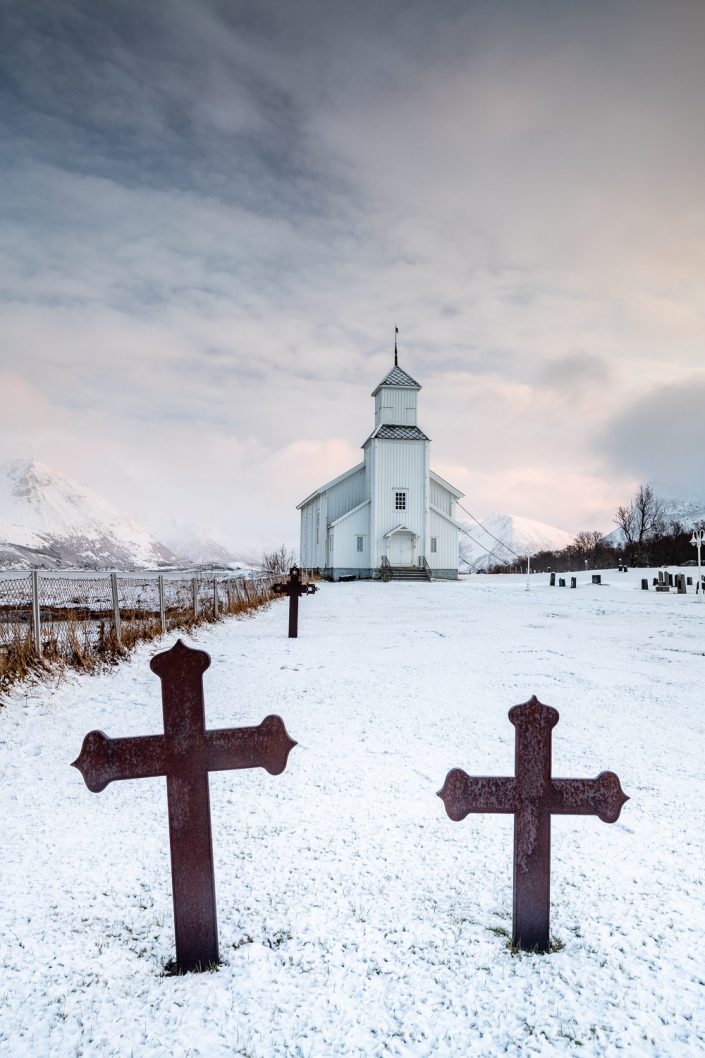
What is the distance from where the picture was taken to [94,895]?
113 inches

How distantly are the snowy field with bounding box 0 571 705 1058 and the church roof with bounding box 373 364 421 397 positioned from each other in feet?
108

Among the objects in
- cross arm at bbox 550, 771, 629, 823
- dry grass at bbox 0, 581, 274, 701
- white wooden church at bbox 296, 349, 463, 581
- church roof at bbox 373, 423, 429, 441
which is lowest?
dry grass at bbox 0, 581, 274, 701

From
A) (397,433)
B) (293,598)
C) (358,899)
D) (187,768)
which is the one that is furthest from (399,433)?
(187,768)

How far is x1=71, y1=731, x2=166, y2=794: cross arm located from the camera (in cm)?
232

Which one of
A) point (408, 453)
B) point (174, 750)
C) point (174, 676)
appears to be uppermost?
point (408, 453)

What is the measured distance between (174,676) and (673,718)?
17.4 ft

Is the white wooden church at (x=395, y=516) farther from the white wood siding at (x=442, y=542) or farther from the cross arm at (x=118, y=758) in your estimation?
the cross arm at (x=118, y=758)

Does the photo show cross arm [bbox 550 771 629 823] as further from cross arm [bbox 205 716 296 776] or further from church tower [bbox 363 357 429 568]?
church tower [bbox 363 357 429 568]

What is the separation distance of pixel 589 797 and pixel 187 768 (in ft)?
5.27

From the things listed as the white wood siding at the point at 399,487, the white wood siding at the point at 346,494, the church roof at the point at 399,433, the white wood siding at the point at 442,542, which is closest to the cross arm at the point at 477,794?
the white wood siding at the point at 399,487

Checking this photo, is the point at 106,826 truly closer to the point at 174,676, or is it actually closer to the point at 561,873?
the point at 174,676

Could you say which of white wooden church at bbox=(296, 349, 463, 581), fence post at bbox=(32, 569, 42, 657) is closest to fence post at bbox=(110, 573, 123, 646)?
fence post at bbox=(32, 569, 42, 657)

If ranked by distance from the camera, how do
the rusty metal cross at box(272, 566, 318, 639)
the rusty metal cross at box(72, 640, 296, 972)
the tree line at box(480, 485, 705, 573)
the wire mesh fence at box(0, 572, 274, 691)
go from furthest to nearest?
1. the tree line at box(480, 485, 705, 573)
2. the rusty metal cross at box(272, 566, 318, 639)
3. the wire mesh fence at box(0, 572, 274, 691)
4. the rusty metal cross at box(72, 640, 296, 972)

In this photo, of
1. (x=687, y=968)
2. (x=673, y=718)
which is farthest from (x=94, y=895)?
(x=673, y=718)
